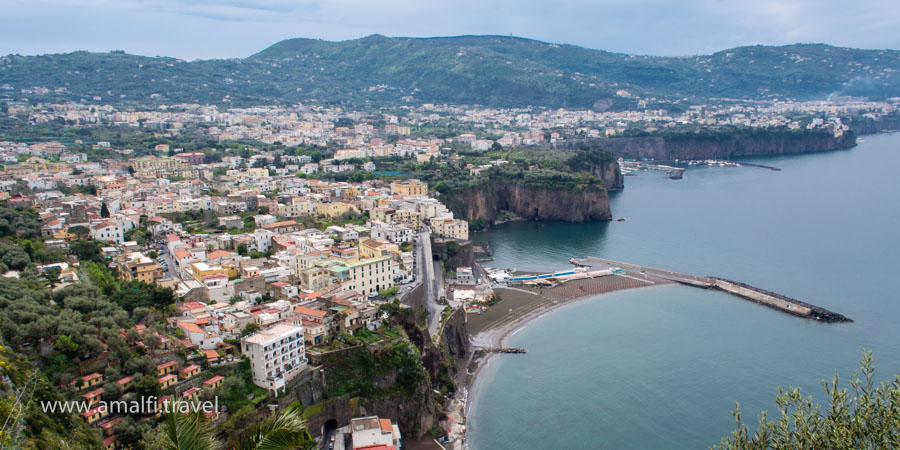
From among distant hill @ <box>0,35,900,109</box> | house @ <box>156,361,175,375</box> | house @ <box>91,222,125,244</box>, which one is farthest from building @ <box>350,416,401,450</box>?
distant hill @ <box>0,35,900,109</box>

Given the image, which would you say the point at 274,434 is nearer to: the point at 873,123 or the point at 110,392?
the point at 110,392

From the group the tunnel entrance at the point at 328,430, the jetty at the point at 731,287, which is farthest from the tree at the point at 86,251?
the jetty at the point at 731,287

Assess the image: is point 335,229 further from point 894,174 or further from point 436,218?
point 894,174

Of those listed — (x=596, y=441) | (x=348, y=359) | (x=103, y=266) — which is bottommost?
(x=596, y=441)

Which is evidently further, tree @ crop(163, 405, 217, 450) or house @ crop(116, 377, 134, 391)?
house @ crop(116, 377, 134, 391)

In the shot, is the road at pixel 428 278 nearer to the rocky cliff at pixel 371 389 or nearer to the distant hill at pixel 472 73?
the rocky cliff at pixel 371 389

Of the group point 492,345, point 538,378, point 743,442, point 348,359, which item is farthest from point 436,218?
point 743,442

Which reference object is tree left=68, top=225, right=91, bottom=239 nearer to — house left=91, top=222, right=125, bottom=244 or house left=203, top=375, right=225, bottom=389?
house left=91, top=222, right=125, bottom=244
